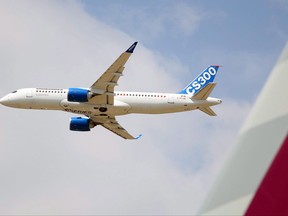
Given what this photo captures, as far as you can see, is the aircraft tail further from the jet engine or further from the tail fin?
the jet engine

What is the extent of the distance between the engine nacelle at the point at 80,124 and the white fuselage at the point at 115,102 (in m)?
5.37

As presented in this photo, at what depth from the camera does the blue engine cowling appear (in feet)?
188

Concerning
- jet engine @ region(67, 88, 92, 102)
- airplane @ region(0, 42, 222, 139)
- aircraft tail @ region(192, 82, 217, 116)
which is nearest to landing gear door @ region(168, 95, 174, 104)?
airplane @ region(0, 42, 222, 139)

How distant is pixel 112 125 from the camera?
67.9 metres

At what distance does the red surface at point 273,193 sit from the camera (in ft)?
13.2

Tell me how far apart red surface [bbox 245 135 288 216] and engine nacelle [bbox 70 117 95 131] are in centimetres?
6148

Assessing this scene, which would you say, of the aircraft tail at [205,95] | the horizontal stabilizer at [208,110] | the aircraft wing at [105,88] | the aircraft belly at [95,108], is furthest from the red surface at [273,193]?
the aircraft belly at [95,108]

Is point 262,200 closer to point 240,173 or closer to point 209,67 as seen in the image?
point 240,173

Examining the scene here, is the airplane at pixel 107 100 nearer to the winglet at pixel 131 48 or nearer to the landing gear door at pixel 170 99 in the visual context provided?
the landing gear door at pixel 170 99

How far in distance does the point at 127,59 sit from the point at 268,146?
49549 millimetres

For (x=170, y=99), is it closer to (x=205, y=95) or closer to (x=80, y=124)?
(x=205, y=95)

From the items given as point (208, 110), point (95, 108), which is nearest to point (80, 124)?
point (95, 108)

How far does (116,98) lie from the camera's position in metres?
60.3

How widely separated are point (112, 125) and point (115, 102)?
845cm
